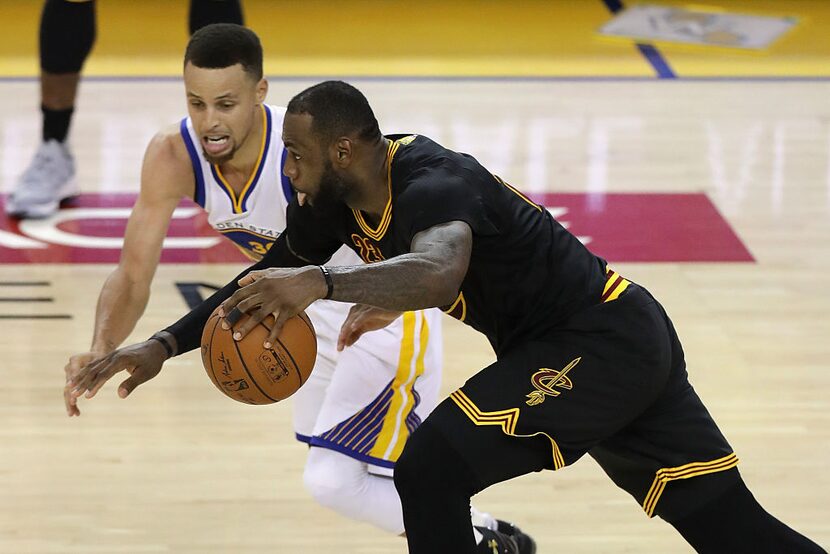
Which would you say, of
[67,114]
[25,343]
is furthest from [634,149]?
[25,343]

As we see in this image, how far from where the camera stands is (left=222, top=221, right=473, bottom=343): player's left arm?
242 centimetres

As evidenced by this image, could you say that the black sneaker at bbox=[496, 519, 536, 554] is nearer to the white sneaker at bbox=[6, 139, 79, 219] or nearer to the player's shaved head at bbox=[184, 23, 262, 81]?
the player's shaved head at bbox=[184, 23, 262, 81]

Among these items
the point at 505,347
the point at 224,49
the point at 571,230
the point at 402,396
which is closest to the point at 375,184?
the point at 505,347

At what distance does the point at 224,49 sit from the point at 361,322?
0.88m

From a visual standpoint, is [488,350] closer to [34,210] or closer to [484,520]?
[484,520]

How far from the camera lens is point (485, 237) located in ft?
9.03

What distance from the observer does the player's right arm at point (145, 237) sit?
11.7 ft

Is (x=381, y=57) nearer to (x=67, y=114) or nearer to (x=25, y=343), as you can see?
(x=67, y=114)

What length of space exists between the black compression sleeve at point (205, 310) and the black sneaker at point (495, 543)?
80cm

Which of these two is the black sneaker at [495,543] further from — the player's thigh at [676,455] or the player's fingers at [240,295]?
the player's fingers at [240,295]

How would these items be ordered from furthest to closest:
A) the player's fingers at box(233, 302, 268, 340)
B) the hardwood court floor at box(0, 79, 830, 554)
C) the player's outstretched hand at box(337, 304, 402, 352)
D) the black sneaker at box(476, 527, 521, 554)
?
the hardwood court floor at box(0, 79, 830, 554) → the black sneaker at box(476, 527, 521, 554) → the player's outstretched hand at box(337, 304, 402, 352) → the player's fingers at box(233, 302, 268, 340)

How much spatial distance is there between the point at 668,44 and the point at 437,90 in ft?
5.76

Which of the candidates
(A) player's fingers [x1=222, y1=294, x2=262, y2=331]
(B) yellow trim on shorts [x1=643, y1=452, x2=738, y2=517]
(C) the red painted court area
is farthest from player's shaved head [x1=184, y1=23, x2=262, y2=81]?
(C) the red painted court area

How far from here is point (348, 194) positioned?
2.77 m
